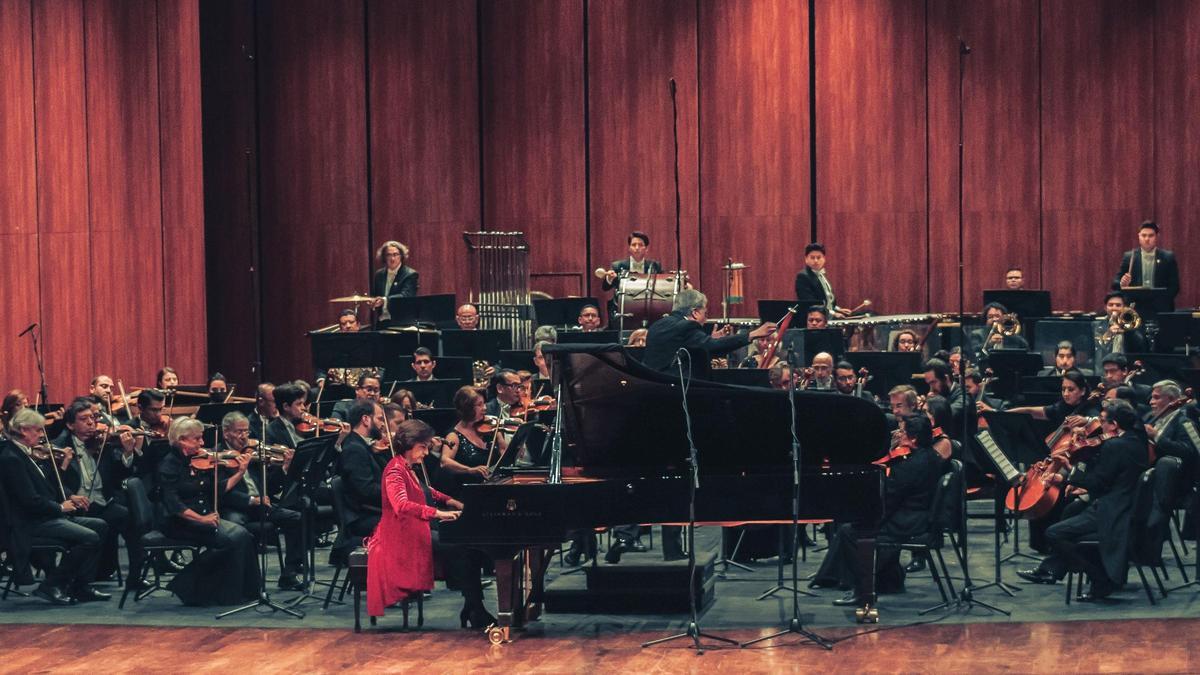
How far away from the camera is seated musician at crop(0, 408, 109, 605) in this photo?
9.52m

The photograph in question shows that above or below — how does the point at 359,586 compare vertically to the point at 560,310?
below

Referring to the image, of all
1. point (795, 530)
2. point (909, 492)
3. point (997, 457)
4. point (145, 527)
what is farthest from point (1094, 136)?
point (145, 527)

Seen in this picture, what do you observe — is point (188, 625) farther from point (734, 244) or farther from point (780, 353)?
point (734, 244)

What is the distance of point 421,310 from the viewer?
1428cm

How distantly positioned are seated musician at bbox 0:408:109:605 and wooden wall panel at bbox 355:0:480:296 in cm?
778

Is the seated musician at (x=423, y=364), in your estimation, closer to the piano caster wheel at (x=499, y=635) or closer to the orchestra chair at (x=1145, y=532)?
the piano caster wheel at (x=499, y=635)

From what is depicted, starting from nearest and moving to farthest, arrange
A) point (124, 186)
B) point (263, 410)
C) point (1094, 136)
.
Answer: point (263, 410), point (124, 186), point (1094, 136)

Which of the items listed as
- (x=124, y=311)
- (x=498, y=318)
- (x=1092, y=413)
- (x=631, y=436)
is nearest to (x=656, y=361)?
(x=631, y=436)

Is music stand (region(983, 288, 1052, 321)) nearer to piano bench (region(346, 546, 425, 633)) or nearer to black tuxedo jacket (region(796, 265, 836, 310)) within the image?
black tuxedo jacket (region(796, 265, 836, 310))

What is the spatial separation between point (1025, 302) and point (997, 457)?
15.7 feet

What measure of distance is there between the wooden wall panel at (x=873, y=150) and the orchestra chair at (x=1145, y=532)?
7.96 m

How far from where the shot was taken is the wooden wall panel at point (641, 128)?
17047 mm

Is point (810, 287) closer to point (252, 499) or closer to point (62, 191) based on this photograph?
point (252, 499)

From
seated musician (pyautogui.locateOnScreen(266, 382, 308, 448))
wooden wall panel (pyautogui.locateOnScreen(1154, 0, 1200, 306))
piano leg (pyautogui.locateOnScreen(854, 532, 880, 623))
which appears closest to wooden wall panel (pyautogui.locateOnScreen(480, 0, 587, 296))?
wooden wall panel (pyautogui.locateOnScreen(1154, 0, 1200, 306))
